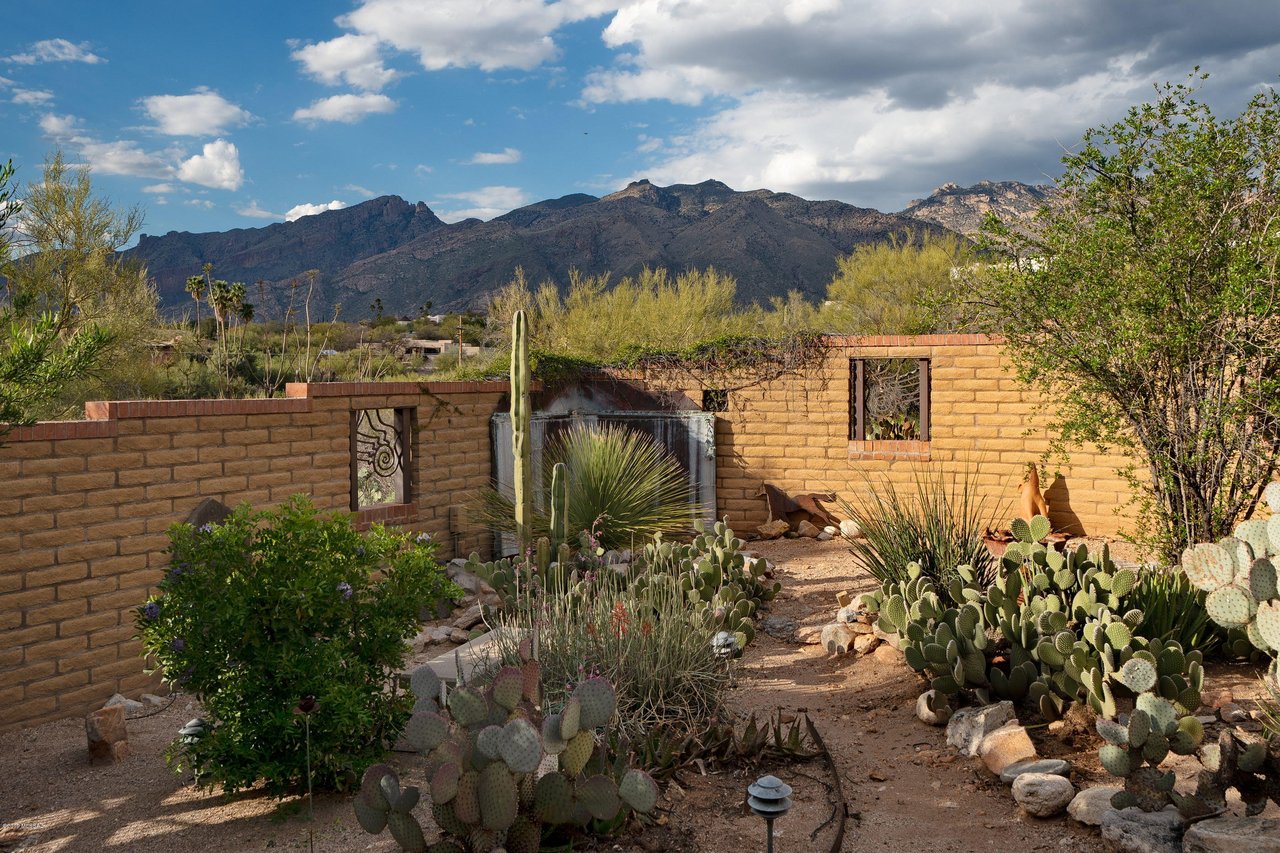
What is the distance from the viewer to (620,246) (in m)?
60.7

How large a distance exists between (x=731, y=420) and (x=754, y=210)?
4937 centimetres

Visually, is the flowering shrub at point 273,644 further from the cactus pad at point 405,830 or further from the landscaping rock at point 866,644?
the landscaping rock at point 866,644

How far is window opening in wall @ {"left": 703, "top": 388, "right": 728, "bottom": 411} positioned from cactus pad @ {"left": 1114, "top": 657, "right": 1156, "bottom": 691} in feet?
22.7

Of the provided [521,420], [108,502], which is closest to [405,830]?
[108,502]

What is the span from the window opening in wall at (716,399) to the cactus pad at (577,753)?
7616 mm

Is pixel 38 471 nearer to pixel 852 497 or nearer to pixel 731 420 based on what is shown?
pixel 731 420

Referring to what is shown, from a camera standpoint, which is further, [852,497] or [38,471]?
[852,497]

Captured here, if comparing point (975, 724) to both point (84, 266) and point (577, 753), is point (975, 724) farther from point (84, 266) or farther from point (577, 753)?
point (84, 266)

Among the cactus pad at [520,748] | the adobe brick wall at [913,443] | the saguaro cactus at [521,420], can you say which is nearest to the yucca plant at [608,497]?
the saguaro cactus at [521,420]

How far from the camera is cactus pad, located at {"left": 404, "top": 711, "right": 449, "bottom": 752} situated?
3.11 metres

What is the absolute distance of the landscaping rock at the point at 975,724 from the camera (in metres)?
4.50

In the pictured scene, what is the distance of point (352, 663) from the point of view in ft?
12.4

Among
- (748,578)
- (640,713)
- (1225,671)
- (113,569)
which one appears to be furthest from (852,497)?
(113,569)

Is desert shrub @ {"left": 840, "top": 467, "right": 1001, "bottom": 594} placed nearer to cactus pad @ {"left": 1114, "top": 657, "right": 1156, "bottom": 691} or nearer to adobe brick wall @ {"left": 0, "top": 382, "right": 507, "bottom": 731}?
cactus pad @ {"left": 1114, "top": 657, "right": 1156, "bottom": 691}
